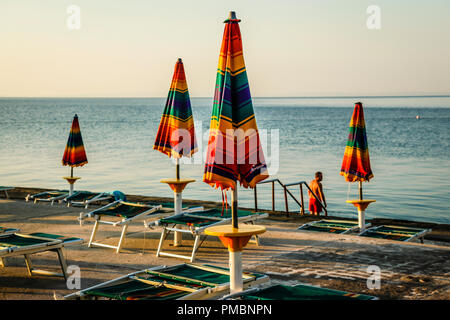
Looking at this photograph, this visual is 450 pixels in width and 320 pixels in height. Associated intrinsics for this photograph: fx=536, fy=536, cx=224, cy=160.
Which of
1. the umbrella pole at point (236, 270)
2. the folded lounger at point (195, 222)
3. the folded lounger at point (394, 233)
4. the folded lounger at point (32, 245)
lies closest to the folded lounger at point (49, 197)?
the folded lounger at point (195, 222)

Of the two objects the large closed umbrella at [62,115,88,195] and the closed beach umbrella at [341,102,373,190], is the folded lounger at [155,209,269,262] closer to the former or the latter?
the closed beach umbrella at [341,102,373,190]

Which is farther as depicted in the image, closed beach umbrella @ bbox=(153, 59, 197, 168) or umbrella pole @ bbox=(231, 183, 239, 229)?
closed beach umbrella @ bbox=(153, 59, 197, 168)

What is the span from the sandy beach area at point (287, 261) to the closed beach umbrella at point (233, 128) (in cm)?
228

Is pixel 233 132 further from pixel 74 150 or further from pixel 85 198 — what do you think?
pixel 74 150

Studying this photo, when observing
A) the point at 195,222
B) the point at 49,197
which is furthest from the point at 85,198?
the point at 195,222

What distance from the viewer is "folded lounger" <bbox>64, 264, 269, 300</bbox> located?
4.75 m

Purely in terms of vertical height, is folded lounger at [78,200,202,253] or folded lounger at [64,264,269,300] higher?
folded lounger at [78,200,202,253]

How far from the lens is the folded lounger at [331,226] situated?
9.52 metres

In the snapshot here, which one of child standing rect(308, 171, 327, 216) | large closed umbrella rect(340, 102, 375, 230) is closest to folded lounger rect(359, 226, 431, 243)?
large closed umbrella rect(340, 102, 375, 230)

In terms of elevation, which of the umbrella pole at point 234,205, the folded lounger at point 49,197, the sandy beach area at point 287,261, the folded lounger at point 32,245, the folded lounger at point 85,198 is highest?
the umbrella pole at point 234,205

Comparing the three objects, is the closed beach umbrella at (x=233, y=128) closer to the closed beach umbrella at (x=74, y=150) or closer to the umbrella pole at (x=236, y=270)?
the umbrella pole at (x=236, y=270)

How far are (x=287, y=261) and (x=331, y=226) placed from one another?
9.35 ft

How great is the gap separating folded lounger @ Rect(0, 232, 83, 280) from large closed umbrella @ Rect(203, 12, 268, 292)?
277 centimetres
